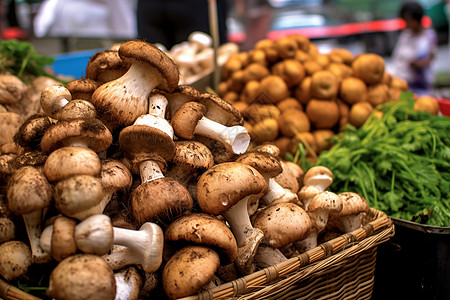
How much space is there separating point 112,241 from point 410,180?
1.73 metres

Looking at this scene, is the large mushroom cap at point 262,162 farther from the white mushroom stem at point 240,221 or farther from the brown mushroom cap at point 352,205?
the brown mushroom cap at point 352,205

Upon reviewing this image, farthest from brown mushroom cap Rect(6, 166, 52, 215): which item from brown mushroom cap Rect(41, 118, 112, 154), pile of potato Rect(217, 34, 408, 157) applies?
pile of potato Rect(217, 34, 408, 157)

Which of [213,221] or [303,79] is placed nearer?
[213,221]

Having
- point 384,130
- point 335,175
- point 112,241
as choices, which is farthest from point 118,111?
point 384,130

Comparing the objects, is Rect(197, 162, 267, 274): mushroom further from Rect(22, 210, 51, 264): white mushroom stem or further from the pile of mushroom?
Rect(22, 210, 51, 264): white mushroom stem

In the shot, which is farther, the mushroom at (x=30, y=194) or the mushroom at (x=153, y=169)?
the mushroom at (x=153, y=169)

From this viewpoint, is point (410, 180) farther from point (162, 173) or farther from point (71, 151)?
point (71, 151)

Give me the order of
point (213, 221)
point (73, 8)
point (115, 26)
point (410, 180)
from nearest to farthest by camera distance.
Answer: point (213, 221), point (410, 180), point (73, 8), point (115, 26)

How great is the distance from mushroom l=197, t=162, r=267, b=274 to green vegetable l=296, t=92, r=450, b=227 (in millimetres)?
1018

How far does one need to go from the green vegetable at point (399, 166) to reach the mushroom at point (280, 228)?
850 mm

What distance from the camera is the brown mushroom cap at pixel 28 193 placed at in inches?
45.1

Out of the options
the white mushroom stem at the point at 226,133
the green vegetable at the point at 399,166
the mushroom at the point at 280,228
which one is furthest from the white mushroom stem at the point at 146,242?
the green vegetable at the point at 399,166

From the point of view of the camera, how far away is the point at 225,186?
1310 mm

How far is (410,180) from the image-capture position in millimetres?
2205
